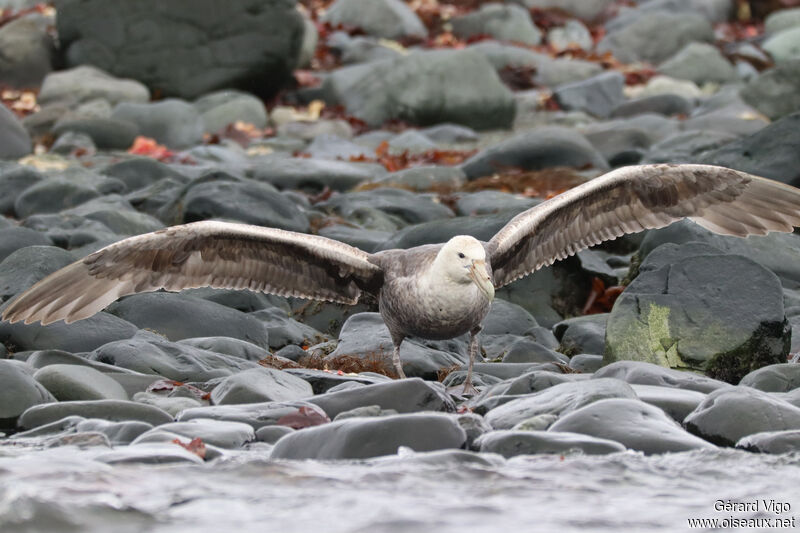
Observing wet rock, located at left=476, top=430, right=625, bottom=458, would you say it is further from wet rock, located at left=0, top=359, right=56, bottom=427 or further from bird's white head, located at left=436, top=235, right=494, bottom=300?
wet rock, located at left=0, top=359, right=56, bottom=427

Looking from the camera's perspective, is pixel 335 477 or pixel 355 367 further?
pixel 355 367

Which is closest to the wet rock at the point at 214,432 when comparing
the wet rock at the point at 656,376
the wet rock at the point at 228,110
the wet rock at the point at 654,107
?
the wet rock at the point at 656,376

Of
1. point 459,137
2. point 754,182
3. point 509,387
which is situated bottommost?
point 459,137

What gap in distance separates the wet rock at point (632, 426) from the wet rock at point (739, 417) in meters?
0.10

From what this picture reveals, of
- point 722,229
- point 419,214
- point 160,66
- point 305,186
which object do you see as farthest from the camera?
point 160,66

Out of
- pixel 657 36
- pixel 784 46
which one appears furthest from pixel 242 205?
pixel 784 46

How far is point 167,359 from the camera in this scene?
7.21 m

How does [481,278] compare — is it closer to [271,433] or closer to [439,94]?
[271,433]

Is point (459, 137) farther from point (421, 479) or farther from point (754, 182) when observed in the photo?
point (421, 479)

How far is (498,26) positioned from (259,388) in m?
21.4

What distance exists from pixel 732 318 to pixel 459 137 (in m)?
11.3

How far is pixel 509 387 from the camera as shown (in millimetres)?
6750

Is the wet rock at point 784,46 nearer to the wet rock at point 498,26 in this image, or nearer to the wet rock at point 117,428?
the wet rock at point 498,26

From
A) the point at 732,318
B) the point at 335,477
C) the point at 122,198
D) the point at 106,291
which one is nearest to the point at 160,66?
the point at 122,198
